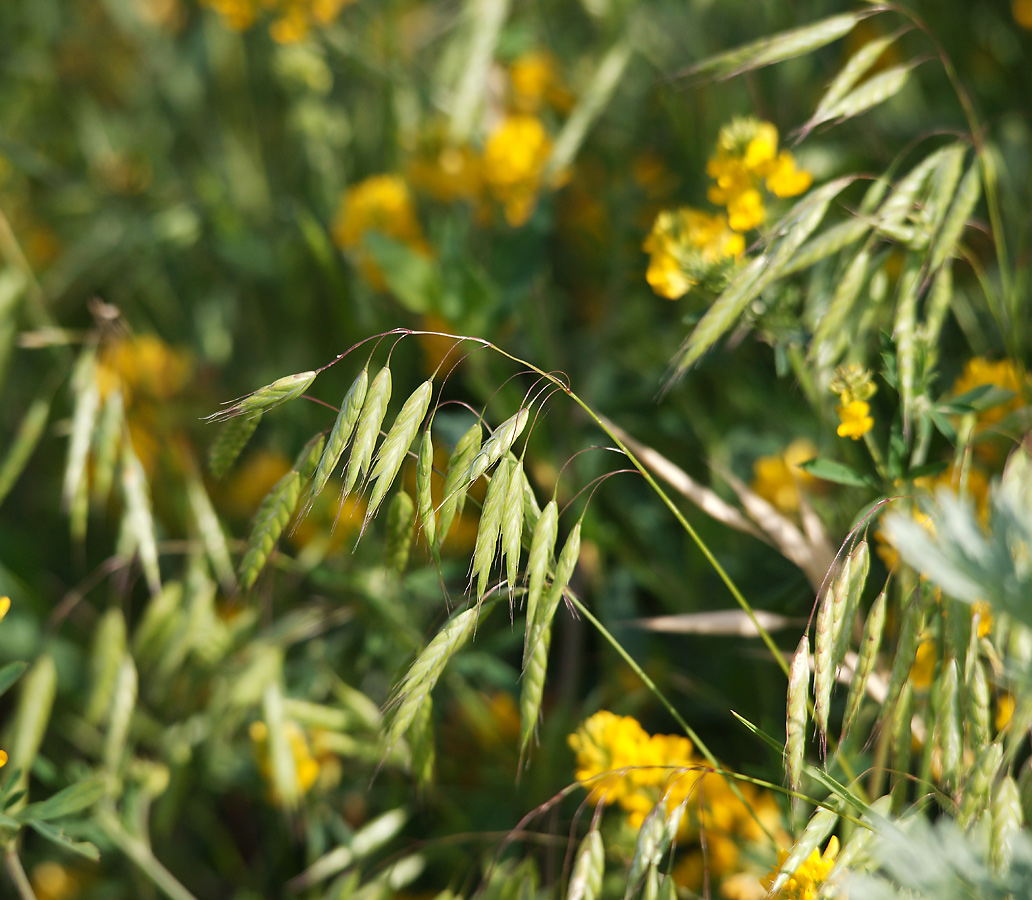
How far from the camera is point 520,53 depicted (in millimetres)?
1273

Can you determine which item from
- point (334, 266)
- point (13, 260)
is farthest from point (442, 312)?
point (13, 260)

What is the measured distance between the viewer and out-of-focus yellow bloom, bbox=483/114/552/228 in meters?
1.14

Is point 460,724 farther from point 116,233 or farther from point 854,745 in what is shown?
point 116,233

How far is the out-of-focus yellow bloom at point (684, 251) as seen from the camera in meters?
0.75

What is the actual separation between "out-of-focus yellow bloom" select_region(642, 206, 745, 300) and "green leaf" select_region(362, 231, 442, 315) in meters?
0.34

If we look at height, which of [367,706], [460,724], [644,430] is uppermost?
[644,430]

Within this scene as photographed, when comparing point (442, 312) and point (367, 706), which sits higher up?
point (442, 312)

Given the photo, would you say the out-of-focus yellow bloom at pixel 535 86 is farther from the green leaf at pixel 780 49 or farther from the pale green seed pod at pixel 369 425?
the pale green seed pod at pixel 369 425

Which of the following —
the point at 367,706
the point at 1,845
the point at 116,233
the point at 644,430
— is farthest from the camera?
the point at 116,233

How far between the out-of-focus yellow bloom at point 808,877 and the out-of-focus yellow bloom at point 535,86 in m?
1.18

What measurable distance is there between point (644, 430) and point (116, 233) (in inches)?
38.1

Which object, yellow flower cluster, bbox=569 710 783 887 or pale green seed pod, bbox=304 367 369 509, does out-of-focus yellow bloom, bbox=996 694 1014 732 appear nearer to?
yellow flower cluster, bbox=569 710 783 887

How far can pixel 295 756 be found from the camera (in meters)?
0.92

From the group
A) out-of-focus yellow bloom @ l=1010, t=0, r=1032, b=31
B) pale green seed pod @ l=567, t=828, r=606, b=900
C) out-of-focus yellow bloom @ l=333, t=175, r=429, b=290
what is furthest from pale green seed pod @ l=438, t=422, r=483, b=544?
out-of-focus yellow bloom @ l=1010, t=0, r=1032, b=31
